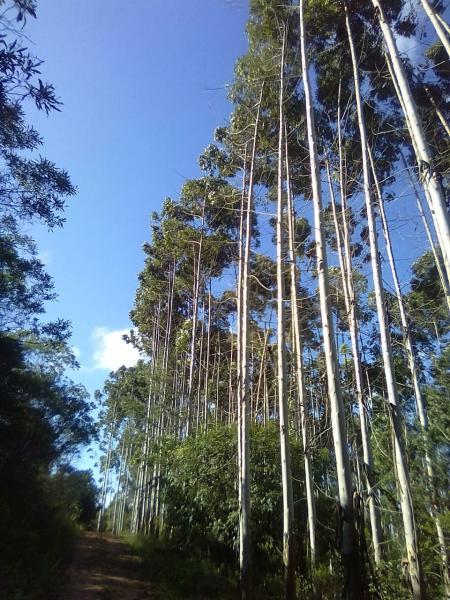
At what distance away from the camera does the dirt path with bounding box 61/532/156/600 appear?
28.1ft

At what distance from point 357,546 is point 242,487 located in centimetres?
352

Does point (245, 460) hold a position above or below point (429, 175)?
below

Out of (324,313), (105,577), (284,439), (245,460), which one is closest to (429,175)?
(324,313)

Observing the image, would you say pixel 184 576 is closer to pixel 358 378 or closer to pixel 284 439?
pixel 284 439

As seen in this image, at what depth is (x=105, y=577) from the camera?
33.4 feet

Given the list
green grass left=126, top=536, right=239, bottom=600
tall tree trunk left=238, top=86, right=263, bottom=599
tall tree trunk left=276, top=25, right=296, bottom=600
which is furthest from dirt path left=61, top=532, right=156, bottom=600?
tall tree trunk left=276, top=25, right=296, bottom=600

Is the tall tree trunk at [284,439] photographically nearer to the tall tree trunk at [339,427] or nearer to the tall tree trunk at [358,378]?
the tall tree trunk at [358,378]

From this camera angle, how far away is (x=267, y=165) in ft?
37.0

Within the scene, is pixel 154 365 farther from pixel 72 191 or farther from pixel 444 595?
pixel 444 595

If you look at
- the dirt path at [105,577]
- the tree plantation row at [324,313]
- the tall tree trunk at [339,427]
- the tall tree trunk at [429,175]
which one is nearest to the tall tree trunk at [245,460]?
the tree plantation row at [324,313]

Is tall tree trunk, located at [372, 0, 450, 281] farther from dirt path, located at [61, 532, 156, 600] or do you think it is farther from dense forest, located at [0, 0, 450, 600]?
dirt path, located at [61, 532, 156, 600]

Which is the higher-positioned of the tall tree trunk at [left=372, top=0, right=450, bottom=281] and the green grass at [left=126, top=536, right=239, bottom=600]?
the tall tree trunk at [left=372, top=0, right=450, bottom=281]

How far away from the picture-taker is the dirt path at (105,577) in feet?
28.1

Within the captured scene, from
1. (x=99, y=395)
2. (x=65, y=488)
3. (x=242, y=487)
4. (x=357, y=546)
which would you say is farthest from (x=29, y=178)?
(x=99, y=395)
